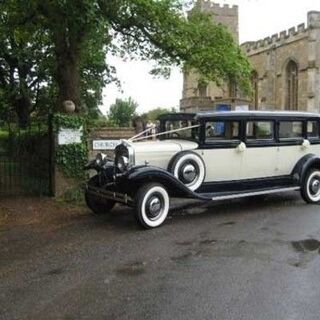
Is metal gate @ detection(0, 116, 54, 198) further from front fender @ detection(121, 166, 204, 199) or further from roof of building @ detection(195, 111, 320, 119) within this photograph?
roof of building @ detection(195, 111, 320, 119)

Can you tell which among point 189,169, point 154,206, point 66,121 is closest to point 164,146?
point 189,169

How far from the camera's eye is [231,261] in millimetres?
6750

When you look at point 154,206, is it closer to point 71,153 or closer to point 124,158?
point 124,158

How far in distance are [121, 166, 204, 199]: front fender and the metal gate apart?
3.19 m

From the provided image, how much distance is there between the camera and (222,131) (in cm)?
1027

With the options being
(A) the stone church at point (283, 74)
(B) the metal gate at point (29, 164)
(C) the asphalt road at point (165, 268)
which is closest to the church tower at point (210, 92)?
(A) the stone church at point (283, 74)

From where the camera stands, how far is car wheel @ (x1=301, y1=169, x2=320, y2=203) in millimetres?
11242

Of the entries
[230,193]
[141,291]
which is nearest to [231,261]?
[141,291]

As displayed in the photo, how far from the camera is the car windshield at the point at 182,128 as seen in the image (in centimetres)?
1005

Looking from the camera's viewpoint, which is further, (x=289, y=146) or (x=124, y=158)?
(x=289, y=146)

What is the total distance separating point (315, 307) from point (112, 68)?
2373cm

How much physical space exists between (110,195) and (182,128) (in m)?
2.02

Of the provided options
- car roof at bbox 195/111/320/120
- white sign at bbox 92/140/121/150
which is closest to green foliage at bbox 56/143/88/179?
white sign at bbox 92/140/121/150

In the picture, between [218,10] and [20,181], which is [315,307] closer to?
[20,181]
